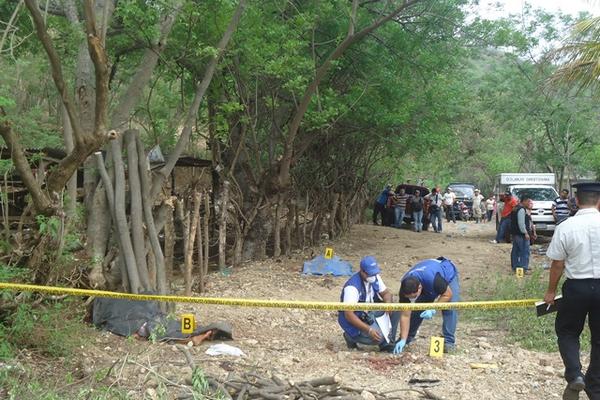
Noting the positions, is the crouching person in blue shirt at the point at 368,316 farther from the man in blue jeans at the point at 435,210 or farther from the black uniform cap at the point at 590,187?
the man in blue jeans at the point at 435,210

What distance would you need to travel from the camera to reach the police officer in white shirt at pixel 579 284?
488cm

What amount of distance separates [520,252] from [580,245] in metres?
8.07

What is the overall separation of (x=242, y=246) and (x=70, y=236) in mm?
7524

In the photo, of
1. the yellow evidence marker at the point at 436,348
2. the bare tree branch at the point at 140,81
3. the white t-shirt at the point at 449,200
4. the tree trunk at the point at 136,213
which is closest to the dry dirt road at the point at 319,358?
the yellow evidence marker at the point at 436,348

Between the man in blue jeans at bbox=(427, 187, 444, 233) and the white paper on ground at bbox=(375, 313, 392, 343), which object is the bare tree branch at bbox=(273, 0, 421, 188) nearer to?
the white paper on ground at bbox=(375, 313, 392, 343)

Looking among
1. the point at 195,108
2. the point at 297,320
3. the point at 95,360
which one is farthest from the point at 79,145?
the point at 297,320

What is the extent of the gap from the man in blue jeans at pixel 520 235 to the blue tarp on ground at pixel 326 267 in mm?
3199

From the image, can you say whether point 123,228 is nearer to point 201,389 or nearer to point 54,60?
point 54,60

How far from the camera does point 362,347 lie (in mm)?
6918

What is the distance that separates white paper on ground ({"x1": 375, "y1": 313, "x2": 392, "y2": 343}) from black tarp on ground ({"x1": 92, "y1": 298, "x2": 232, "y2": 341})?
158cm

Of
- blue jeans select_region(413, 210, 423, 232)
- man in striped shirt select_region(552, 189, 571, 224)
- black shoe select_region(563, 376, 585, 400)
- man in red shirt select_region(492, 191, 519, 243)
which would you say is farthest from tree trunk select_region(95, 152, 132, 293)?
blue jeans select_region(413, 210, 423, 232)

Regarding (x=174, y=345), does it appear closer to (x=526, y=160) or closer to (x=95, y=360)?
(x=95, y=360)

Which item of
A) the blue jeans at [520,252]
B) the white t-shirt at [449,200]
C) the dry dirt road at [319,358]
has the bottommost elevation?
the dry dirt road at [319,358]

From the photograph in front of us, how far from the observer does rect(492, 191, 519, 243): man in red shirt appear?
14.8m
